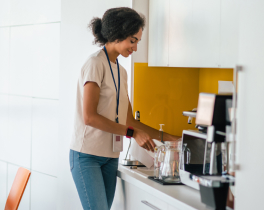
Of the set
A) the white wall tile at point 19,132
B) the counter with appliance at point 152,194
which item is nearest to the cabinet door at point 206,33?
the counter with appliance at point 152,194

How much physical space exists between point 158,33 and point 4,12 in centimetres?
211

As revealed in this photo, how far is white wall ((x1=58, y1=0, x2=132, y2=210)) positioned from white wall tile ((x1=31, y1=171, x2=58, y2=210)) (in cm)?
35

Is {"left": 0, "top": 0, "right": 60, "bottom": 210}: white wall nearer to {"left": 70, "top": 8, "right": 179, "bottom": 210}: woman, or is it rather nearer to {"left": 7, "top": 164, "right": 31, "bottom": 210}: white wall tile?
{"left": 7, "top": 164, "right": 31, "bottom": 210}: white wall tile

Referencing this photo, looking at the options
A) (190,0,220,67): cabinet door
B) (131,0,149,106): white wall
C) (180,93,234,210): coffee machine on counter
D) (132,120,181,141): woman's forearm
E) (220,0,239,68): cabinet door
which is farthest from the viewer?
(131,0,149,106): white wall

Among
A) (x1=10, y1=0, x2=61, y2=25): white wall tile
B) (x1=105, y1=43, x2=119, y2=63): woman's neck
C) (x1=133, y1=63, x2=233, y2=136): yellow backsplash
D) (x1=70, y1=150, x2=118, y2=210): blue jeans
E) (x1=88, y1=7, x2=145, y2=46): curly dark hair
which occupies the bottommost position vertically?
(x1=70, y1=150, x2=118, y2=210): blue jeans

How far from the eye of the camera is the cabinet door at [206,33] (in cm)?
185

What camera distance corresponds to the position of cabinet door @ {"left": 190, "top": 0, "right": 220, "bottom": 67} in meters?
1.85

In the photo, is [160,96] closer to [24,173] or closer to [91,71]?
[91,71]

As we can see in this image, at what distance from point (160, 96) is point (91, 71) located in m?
0.78

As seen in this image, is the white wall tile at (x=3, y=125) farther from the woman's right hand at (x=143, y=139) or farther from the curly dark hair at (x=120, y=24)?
the woman's right hand at (x=143, y=139)

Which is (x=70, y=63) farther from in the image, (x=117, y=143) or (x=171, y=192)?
(x=171, y=192)

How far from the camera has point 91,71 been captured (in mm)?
1945

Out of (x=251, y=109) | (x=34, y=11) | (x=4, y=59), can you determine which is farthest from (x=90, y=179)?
(x=4, y=59)

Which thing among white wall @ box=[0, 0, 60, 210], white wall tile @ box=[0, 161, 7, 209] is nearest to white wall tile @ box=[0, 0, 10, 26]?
white wall @ box=[0, 0, 60, 210]
